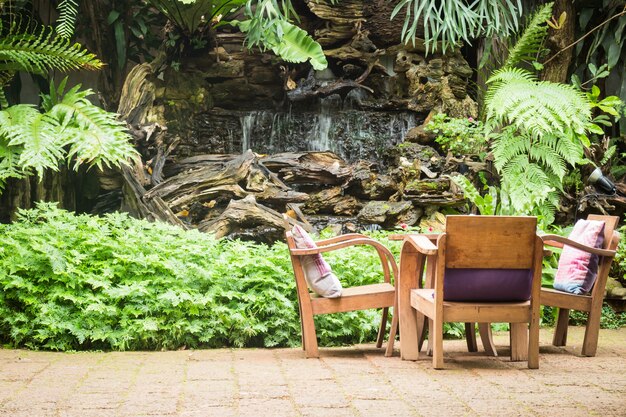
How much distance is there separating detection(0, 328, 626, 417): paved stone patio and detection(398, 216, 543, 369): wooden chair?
1.08 ft

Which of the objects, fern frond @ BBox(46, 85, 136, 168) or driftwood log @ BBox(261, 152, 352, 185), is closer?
fern frond @ BBox(46, 85, 136, 168)

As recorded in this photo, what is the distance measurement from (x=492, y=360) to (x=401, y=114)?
19.4 feet

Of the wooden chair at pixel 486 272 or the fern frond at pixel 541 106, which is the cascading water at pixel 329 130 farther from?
the wooden chair at pixel 486 272

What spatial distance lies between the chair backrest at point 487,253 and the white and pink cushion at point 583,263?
73cm

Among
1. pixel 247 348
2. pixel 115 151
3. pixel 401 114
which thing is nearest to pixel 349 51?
pixel 401 114

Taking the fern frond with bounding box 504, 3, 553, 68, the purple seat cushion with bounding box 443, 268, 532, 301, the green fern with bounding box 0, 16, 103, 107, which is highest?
the fern frond with bounding box 504, 3, 553, 68

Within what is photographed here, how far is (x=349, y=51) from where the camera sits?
996 cm

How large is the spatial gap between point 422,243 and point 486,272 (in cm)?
42

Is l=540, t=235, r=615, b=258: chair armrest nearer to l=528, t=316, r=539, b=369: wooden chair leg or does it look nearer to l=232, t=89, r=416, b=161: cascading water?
l=528, t=316, r=539, b=369: wooden chair leg

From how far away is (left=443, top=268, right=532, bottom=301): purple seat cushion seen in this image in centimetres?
400

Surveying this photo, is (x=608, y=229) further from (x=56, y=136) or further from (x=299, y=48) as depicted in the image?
(x=299, y=48)

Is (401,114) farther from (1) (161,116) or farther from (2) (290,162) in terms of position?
(1) (161,116)

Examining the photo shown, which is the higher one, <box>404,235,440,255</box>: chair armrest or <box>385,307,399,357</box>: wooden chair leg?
<box>404,235,440,255</box>: chair armrest

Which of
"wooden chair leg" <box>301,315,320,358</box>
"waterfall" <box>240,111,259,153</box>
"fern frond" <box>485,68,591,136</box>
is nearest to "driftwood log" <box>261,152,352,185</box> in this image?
"waterfall" <box>240,111,259,153</box>
